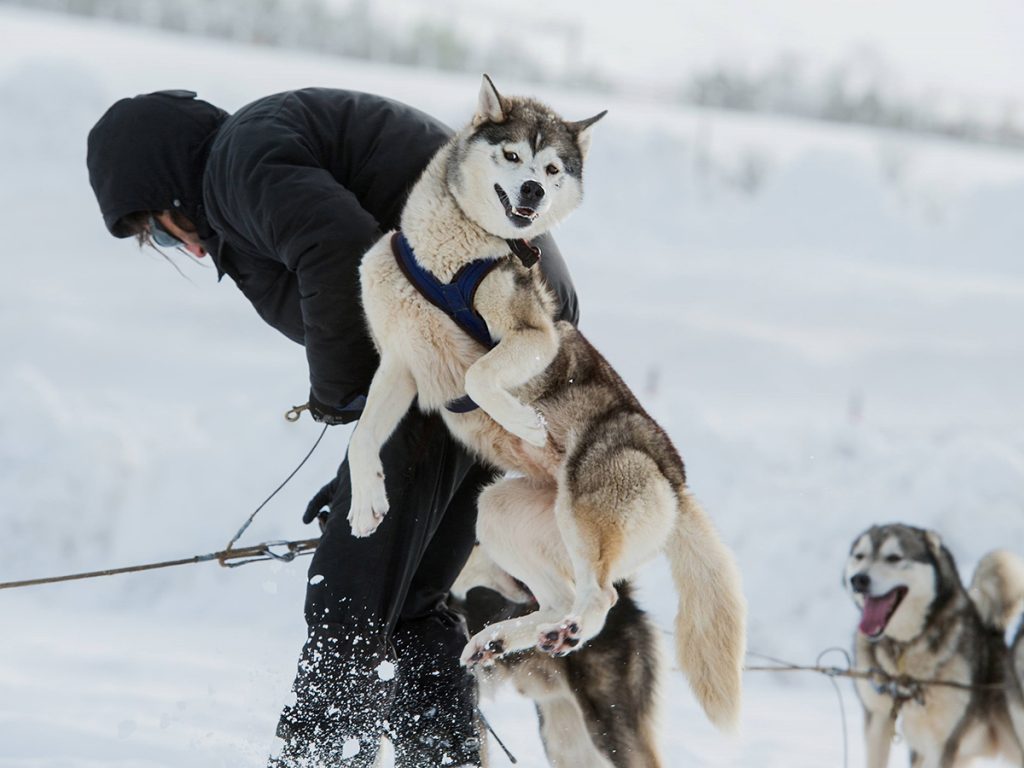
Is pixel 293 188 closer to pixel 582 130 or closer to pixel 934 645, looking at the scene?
pixel 582 130

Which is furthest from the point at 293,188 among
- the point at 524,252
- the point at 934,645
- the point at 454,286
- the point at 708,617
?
the point at 934,645

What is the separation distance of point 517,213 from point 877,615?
2.85 metres

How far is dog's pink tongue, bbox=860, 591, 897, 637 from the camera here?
4.36 metres

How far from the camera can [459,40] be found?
18828 mm

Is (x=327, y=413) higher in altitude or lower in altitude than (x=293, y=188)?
lower

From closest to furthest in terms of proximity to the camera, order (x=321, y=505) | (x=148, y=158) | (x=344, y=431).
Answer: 1. (x=148, y=158)
2. (x=321, y=505)
3. (x=344, y=431)

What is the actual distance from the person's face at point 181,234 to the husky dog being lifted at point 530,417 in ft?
1.67

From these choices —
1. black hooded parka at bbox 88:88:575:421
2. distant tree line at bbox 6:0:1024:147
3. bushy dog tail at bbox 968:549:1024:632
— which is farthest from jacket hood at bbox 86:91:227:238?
distant tree line at bbox 6:0:1024:147

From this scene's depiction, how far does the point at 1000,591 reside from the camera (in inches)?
174

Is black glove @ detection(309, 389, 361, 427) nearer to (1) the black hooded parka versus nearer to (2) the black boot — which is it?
(1) the black hooded parka

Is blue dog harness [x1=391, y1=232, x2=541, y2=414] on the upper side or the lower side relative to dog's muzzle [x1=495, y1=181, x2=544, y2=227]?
lower

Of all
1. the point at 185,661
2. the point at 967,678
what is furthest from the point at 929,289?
the point at 185,661

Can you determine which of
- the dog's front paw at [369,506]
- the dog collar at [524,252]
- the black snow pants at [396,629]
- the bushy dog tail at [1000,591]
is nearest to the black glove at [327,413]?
the black snow pants at [396,629]

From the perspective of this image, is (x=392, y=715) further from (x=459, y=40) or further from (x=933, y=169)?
(x=459, y=40)
